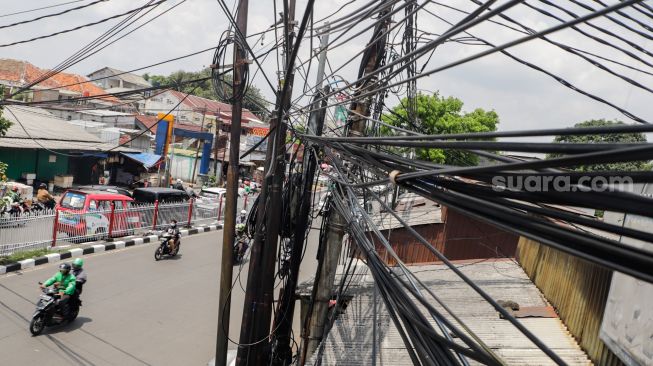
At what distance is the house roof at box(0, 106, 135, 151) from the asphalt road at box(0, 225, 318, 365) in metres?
9.41

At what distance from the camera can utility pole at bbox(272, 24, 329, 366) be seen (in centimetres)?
525

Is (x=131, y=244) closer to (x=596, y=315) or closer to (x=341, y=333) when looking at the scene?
(x=341, y=333)

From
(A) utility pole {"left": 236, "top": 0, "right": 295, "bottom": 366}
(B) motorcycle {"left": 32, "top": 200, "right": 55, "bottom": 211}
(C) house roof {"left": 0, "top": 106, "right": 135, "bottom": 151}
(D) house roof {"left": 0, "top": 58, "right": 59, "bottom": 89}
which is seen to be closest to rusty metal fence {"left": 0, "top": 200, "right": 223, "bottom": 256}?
(B) motorcycle {"left": 32, "top": 200, "right": 55, "bottom": 211}

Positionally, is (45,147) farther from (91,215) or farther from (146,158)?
(146,158)

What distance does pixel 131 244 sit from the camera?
14.5 meters

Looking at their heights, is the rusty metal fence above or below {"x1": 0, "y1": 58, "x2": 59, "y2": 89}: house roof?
below

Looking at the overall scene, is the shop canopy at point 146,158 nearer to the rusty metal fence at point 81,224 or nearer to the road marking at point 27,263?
the rusty metal fence at point 81,224

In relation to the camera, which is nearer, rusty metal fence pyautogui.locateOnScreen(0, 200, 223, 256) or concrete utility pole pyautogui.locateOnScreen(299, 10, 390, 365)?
concrete utility pole pyautogui.locateOnScreen(299, 10, 390, 365)

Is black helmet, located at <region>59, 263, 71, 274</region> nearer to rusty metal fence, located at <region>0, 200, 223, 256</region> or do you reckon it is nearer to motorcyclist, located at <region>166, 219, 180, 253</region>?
rusty metal fence, located at <region>0, 200, 223, 256</region>

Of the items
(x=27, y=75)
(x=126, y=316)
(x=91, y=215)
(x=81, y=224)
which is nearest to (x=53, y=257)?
(x=81, y=224)

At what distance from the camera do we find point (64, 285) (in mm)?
8102

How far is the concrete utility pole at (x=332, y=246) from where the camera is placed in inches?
214

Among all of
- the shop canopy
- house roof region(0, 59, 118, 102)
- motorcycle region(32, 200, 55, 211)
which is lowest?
motorcycle region(32, 200, 55, 211)

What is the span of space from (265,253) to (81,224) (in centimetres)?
1054
